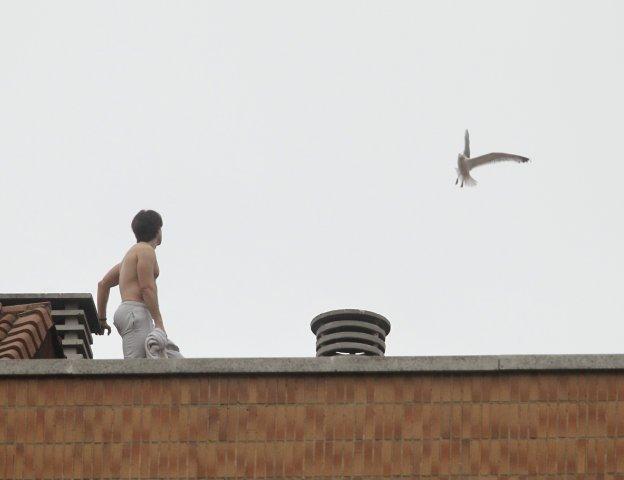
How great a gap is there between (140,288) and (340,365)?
2.32 m

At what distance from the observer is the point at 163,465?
15.7m

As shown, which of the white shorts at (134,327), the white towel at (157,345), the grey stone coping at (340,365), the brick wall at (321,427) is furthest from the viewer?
the white shorts at (134,327)

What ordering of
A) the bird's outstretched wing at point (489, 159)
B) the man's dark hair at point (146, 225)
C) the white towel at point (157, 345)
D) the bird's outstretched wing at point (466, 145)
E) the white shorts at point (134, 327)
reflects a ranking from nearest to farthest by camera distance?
the white towel at point (157, 345) < the white shorts at point (134, 327) < the man's dark hair at point (146, 225) < the bird's outstretched wing at point (489, 159) < the bird's outstretched wing at point (466, 145)

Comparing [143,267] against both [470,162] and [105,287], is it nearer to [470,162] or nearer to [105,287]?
[105,287]

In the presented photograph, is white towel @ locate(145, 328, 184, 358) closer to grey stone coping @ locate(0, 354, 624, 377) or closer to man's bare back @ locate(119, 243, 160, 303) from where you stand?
man's bare back @ locate(119, 243, 160, 303)

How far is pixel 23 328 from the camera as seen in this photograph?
19.0 metres

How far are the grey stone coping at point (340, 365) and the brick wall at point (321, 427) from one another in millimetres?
66

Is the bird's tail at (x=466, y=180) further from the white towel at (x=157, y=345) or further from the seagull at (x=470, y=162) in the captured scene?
the white towel at (x=157, y=345)

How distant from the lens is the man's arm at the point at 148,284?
56.7 ft

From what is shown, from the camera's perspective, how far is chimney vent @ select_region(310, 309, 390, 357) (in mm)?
→ 18047

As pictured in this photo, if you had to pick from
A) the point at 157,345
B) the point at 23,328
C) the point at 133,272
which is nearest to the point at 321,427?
the point at 157,345

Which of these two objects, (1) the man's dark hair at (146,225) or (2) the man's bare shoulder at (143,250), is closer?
(2) the man's bare shoulder at (143,250)

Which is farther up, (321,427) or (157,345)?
(157,345)

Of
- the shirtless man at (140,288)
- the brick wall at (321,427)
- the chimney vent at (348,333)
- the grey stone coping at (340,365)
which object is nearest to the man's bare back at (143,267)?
the shirtless man at (140,288)
